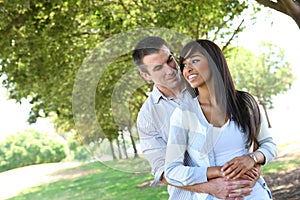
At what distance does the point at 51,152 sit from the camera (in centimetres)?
2180

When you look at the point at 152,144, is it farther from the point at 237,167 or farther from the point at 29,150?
the point at 29,150

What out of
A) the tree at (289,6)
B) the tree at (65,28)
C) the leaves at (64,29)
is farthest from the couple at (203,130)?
the tree at (289,6)

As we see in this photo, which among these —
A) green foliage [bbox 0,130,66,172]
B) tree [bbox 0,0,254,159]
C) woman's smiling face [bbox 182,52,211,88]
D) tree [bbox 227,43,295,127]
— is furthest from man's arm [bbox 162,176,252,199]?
green foliage [bbox 0,130,66,172]

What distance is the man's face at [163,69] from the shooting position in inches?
59.9

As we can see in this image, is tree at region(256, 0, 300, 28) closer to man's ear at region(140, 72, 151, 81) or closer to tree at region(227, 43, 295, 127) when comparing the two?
man's ear at region(140, 72, 151, 81)

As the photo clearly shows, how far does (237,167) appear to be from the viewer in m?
1.43

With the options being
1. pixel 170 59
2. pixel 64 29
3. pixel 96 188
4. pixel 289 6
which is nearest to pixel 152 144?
pixel 170 59

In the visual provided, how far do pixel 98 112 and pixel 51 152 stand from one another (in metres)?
20.6

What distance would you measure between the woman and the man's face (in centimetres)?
3

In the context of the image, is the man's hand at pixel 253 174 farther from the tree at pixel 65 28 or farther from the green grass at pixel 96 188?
the green grass at pixel 96 188

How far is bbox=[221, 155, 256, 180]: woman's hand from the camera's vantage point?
4.66 ft

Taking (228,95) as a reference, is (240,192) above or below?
below

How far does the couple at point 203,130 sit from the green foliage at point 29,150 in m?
19.8

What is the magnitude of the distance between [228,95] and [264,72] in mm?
19930
